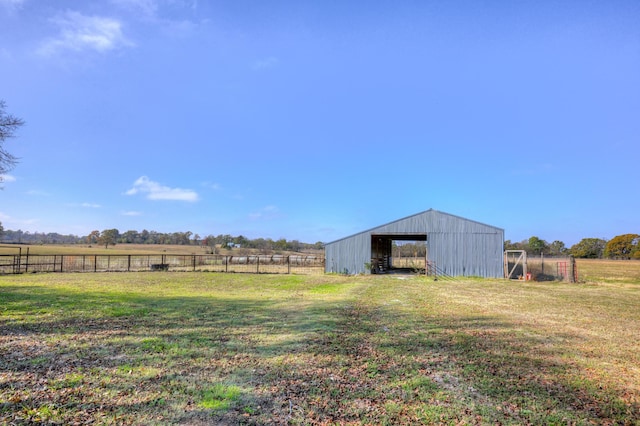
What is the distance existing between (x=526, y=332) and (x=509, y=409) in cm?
428

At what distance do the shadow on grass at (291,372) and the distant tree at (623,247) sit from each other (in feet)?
277

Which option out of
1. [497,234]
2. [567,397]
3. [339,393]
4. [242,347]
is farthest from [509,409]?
[497,234]

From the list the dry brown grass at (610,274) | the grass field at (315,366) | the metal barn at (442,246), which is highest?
the metal barn at (442,246)

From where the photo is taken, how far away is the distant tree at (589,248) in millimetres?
74000

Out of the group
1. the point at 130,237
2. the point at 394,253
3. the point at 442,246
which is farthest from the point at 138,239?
the point at 442,246

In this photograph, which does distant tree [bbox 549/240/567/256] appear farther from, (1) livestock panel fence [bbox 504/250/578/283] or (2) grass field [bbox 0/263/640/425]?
(2) grass field [bbox 0/263/640/425]

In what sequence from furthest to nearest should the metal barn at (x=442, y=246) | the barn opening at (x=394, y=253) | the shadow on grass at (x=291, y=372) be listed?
1. the barn opening at (x=394, y=253)
2. the metal barn at (x=442, y=246)
3. the shadow on grass at (x=291, y=372)

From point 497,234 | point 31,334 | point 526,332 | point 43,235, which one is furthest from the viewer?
point 43,235

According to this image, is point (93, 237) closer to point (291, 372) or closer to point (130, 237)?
point (130, 237)

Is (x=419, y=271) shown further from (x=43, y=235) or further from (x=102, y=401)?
(x=43, y=235)

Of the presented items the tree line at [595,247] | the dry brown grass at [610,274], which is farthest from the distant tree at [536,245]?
the dry brown grass at [610,274]

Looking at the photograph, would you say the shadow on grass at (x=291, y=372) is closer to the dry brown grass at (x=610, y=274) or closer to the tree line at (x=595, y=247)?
the dry brown grass at (x=610, y=274)

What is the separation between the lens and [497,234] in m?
23.2

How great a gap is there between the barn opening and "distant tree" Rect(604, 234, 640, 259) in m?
51.4
